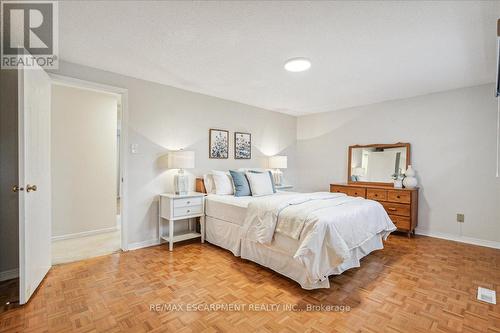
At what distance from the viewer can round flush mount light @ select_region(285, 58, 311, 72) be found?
2.77 m

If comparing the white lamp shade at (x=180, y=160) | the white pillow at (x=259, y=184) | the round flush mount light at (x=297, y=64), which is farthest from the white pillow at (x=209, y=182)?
the round flush mount light at (x=297, y=64)

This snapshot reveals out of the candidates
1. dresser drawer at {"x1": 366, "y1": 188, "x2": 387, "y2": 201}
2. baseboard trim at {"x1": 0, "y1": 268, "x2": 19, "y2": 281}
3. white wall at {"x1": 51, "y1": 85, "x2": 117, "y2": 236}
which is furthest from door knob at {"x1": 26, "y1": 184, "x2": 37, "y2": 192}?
dresser drawer at {"x1": 366, "y1": 188, "x2": 387, "y2": 201}

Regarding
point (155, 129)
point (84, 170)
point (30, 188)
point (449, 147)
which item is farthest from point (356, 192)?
point (84, 170)

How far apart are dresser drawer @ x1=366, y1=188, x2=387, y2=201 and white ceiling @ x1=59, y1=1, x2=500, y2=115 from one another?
1.70m

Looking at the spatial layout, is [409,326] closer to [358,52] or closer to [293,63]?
[358,52]

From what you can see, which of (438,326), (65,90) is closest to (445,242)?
(438,326)

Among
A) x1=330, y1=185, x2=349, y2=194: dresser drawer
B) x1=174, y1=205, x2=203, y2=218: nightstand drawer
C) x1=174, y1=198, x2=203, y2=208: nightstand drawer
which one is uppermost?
x1=330, y1=185, x2=349, y2=194: dresser drawer

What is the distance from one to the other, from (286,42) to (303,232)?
1.83 metres

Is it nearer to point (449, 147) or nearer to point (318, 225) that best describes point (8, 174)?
point (318, 225)

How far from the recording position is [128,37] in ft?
7.65

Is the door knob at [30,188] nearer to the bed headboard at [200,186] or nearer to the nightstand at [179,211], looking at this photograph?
the nightstand at [179,211]

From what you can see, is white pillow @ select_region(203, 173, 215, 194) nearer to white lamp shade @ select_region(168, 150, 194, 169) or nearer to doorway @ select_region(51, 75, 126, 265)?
white lamp shade @ select_region(168, 150, 194, 169)

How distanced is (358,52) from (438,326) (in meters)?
2.50

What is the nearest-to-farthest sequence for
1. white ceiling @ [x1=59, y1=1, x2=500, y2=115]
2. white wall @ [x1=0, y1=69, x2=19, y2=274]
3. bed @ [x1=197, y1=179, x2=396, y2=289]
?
white ceiling @ [x1=59, y1=1, x2=500, y2=115]
bed @ [x1=197, y1=179, x2=396, y2=289]
white wall @ [x1=0, y1=69, x2=19, y2=274]
